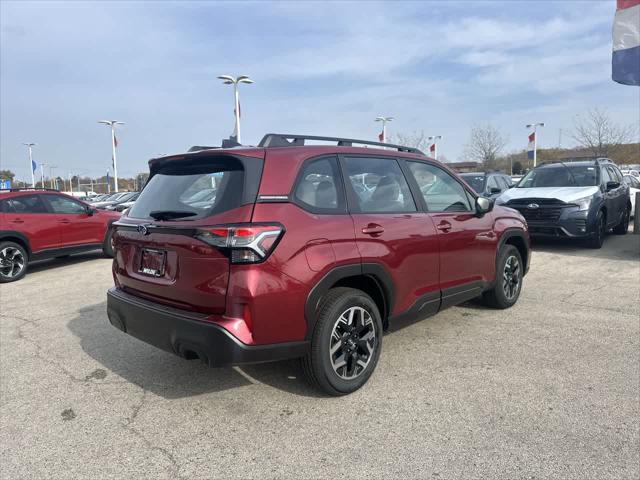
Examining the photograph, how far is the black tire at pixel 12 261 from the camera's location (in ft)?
27.6

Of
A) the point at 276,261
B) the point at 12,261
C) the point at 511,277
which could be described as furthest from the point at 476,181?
the point at 276,261

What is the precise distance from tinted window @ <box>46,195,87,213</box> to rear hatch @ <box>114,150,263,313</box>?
6.80 m

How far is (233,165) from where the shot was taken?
10.1 ft

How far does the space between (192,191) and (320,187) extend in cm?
92

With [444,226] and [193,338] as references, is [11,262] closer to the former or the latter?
[193,338]

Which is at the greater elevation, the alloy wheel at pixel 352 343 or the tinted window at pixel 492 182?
the tinted window at pixel 492 182

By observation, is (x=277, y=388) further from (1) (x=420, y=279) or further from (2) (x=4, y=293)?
(2) (x=4, y=293)

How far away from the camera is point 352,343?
3414mm

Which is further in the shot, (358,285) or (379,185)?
(379,185)

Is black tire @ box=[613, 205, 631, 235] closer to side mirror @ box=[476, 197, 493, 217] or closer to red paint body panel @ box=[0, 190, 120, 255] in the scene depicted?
side mirror @ box=[476, 197, 493, 217]

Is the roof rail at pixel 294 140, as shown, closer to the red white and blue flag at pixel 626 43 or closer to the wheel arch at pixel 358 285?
the wheel arch at pixel 358 285

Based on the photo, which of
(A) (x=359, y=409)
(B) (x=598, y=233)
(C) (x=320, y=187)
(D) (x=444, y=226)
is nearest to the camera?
(A) (x=359, y=409)

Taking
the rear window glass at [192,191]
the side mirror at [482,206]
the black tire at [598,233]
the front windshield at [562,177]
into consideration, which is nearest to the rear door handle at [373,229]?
the rear window glass at [192,191]

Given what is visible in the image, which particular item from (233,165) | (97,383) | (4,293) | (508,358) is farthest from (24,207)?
(508,358)
